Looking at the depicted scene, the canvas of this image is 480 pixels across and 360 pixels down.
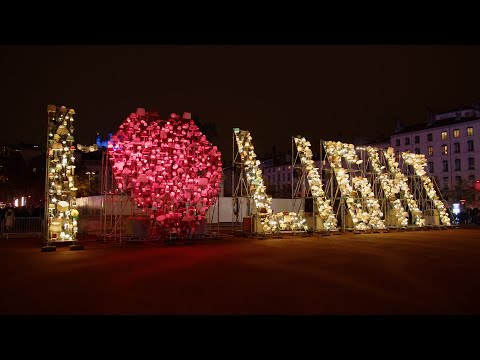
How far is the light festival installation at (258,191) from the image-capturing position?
57.9 ft

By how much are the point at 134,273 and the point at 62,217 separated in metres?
6.64

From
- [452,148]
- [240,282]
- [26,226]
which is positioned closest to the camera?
[240,282]

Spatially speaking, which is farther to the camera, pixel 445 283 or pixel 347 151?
pixel 347 151

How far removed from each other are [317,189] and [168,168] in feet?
26.8

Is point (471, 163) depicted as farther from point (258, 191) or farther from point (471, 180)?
point (258, 191)

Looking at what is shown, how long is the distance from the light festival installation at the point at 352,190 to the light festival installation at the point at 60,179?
40.5 ft

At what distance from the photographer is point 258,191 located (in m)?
17.8

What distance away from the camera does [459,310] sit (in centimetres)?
550

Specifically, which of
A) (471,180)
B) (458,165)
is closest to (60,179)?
(471,180)

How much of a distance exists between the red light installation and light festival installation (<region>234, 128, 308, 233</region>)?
7.90ft

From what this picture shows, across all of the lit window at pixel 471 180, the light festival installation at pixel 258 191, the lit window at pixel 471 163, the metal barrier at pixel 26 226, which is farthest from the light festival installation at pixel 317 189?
the lit window at pixel 471 163

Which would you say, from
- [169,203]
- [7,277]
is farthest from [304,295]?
[169,203]

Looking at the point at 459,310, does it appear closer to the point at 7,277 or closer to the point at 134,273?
the point at 134,273

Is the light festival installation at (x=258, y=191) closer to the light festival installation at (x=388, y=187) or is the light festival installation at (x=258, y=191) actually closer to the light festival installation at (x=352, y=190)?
the light festival installation at (x=352, y=190)
